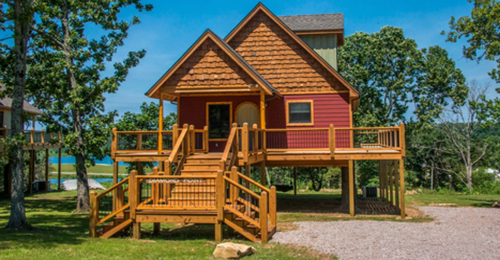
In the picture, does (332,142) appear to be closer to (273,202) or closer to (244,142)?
(244,142)

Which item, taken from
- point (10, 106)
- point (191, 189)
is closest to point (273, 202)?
point (191, 189)

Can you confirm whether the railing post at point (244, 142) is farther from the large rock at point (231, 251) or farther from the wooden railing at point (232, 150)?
the large rock at point (231, 251)

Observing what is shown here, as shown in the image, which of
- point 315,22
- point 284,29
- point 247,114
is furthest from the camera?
point 315,22

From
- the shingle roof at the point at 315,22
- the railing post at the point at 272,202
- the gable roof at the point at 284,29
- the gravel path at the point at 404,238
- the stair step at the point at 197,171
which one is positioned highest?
the shingle roof at the point at 315,22

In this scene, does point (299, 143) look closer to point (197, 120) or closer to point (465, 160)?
point (197, 120)

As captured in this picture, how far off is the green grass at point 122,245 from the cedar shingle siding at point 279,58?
8.04 m

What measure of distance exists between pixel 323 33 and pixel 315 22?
0.95m

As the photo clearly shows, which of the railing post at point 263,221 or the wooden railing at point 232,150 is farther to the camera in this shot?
the wooden railing at point 232,150

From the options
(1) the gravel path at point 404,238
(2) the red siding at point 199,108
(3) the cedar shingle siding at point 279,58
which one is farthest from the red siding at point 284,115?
(1) the gravel path at point 404,238

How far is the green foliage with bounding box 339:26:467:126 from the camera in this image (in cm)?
3803

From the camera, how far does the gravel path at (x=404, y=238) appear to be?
9.98m

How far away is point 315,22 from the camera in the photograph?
920 inches

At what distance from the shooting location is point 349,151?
56.7 feet

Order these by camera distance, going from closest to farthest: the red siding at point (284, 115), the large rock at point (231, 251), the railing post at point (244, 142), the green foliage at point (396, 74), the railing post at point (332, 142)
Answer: the large rock at point (231, 251) → the railing post at point (244, 142) → the railing post at point (332, 142) → the red siding at point (284, 115) → the green foliage at point (396, 74)
